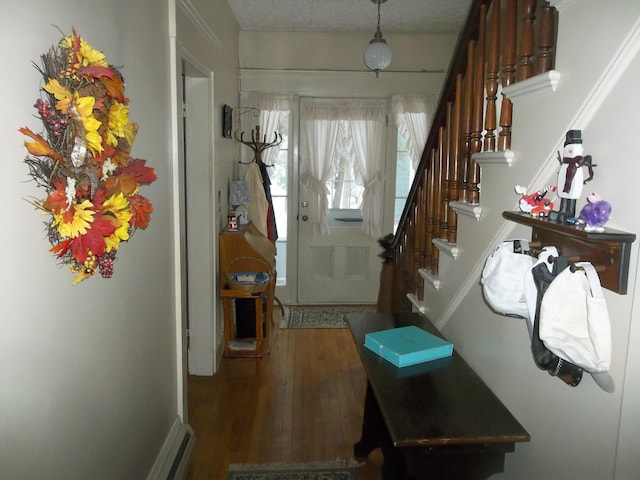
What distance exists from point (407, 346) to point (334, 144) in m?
3.20

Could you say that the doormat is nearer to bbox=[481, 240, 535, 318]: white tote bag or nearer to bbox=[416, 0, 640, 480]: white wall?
bbox=[416, 0, 640, 480]: white wall

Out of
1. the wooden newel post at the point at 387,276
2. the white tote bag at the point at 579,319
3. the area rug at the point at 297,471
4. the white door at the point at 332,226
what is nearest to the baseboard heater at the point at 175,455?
the area rug at the point at 297,471

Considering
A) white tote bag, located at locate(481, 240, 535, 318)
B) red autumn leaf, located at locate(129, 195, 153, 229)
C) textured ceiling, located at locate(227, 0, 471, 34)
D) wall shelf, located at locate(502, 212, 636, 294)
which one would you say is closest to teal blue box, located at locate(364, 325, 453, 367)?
white tote bag, located at locate(481, 240, 535, 318)

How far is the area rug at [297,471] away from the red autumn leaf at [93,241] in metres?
1.53

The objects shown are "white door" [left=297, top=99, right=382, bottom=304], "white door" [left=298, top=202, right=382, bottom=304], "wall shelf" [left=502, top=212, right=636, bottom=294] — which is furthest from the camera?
"white door" [left=298, top=202, right=382, bottom=304]

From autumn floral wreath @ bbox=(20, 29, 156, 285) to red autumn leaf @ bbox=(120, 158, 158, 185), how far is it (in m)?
0.12

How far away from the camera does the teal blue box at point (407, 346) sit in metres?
1.78

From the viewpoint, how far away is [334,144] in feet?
15.5

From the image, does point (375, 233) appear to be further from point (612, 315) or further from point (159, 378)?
point (612, 315)

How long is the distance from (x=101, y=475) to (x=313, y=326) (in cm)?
295

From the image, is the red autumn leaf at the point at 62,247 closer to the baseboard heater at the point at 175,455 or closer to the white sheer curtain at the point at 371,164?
the baseboard heater at the point at 175,455

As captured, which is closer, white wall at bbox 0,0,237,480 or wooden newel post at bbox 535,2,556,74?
white wall at bbox 0,0,237,480

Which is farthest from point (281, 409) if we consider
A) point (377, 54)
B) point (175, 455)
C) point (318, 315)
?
point (377, 54)

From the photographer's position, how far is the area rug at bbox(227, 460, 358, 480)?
2309 mm
